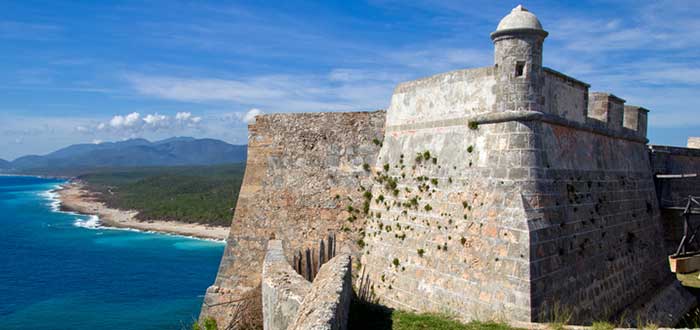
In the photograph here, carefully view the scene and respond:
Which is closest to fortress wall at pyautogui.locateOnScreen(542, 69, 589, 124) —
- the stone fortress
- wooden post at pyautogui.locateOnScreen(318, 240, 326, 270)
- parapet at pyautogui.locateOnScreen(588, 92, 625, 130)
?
the stone fortress

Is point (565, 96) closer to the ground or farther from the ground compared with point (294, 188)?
farther from the ground

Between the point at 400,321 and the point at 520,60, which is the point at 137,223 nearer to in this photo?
the point at 400,321

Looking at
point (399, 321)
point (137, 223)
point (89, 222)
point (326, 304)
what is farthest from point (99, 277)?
point (326, 304)

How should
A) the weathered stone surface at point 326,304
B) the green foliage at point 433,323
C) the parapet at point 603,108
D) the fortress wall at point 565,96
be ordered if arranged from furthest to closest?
the parapet at point 603,108 → the fortress wall at point 565,96 → the green foliage at point 433,323 → the weathered stone surface at point 326,304

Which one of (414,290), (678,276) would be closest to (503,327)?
(414,290)

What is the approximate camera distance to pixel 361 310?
1102 centimetres

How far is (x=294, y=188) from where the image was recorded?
1481cm

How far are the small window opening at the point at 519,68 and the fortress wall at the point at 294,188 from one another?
15.6 feet

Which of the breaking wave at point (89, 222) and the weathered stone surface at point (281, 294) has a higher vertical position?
the weathered stone surface at point (281, 294)

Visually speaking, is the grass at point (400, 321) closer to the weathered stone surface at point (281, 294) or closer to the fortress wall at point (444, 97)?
the weathered stone surface at point (281, 294)

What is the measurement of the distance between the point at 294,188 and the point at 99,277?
41.9m

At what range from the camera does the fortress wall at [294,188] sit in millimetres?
14086

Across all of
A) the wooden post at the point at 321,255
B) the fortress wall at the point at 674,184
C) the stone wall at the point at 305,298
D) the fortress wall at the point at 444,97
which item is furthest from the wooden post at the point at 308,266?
the fortress wall at the point at 674,184

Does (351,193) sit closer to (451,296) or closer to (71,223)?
(451,296)
